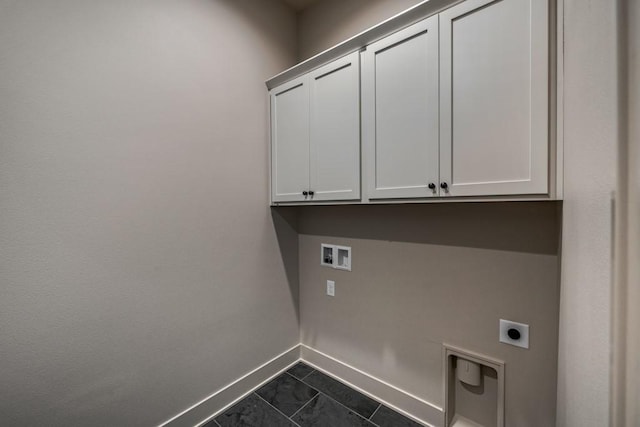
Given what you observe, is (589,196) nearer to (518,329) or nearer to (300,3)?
(518,329)

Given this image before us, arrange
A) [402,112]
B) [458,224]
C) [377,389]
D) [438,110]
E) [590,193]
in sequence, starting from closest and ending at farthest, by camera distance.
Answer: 1. [590,193]
2. [438,110]
3. [402,112]
4. [458,224]
5. [377,389]

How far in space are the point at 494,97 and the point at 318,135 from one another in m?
0.92

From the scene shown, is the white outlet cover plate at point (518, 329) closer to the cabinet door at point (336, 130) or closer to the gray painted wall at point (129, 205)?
the cabinet door at point (336, 130)

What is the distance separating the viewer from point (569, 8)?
82 centimetres

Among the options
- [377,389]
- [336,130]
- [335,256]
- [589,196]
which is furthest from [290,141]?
[377,389]

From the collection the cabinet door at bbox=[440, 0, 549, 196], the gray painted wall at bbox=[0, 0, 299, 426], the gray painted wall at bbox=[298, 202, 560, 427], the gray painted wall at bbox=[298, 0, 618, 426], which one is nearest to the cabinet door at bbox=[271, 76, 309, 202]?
the gray painted wall at bbox=[0, 0, 299, 426]

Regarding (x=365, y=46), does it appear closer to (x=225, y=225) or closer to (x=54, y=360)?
→ (x=225, y=225)

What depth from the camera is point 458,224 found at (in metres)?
1.44

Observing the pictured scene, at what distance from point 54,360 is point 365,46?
2.10 m

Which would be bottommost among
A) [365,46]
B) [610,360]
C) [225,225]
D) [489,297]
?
[489,297]

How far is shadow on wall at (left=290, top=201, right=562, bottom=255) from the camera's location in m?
1.20

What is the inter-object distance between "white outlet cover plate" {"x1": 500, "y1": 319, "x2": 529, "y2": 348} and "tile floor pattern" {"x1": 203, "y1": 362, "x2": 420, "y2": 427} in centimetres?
77

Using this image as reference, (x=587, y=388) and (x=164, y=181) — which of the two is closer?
(x=587, y=388)

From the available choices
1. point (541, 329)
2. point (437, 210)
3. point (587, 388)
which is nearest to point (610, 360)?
point (587, 388)
